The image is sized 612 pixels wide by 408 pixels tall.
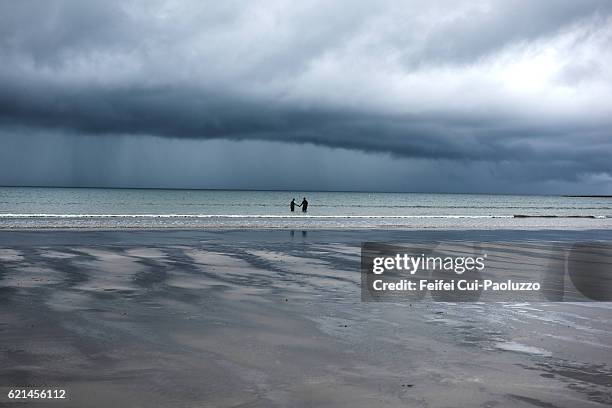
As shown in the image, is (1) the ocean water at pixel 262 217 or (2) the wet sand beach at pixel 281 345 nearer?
(2) the wet sand beach at pixel 281 345

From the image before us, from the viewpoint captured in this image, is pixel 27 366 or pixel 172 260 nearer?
pixel 27 366

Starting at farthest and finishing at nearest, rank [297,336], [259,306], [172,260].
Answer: [172,260]
[259,306]
[297,336]

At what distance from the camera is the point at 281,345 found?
8148 millimetres

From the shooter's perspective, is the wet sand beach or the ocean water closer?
the wet sand beach

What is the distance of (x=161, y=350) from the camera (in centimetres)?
772

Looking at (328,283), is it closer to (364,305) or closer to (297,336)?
(364,305)

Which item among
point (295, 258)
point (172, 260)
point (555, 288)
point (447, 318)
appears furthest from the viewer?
point (295, 258)

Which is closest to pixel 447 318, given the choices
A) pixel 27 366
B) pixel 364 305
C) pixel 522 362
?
pixel 364 305

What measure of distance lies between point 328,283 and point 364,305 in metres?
2.98

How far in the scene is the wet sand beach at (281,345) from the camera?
20.1 feet

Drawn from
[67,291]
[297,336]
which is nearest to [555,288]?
[297,336]

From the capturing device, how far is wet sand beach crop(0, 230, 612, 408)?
6129mm

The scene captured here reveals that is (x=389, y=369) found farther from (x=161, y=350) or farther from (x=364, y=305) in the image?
(x=364, y=305)

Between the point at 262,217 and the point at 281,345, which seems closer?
the point at 281,345
